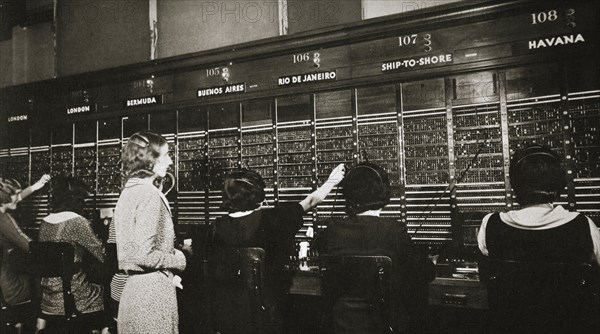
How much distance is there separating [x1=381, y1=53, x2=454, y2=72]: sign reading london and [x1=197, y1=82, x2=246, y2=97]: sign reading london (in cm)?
135

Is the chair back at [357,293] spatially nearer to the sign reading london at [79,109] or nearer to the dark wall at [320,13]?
the dark wall at [320,13]

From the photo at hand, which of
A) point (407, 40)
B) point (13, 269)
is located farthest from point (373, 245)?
point (13, 269)

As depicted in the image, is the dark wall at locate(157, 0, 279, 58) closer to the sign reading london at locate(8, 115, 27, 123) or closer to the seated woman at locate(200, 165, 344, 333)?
the sign reading london at locate(8, 115, 27, 123)

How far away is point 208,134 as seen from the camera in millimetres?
4289

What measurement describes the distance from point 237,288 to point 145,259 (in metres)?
0.60

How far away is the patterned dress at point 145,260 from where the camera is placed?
6.98ft

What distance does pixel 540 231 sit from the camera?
1995 millimetres

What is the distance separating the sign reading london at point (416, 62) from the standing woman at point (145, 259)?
211 centimetres

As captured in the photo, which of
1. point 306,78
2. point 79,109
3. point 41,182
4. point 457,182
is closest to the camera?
point 457,182

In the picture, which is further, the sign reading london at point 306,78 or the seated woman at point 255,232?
the sign reading london at point 306,78

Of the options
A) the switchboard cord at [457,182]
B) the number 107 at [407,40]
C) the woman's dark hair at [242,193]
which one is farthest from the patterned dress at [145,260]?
the number 107 at [407,40]

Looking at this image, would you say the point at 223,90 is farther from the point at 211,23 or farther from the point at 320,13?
the point at 320,13

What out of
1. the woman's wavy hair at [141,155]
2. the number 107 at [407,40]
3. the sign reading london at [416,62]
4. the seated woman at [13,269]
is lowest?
the seated woman at [13,269]

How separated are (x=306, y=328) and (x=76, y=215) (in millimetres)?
2003
